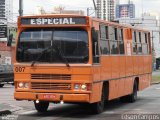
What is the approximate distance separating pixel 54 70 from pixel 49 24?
142 centimetres

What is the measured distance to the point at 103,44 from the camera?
1719 centimetres

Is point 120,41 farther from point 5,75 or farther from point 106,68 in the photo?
point 5,75

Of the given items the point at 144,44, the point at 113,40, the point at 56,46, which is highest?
the point at 113,40

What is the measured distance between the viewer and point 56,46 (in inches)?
619

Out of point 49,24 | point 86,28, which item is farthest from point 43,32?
point 86,28

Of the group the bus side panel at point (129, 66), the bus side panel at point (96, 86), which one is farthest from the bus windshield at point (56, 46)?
the bus side panel at point (129, 66)

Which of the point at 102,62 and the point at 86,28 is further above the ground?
the point at 86,28

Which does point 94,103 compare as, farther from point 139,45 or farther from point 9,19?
point 9,19

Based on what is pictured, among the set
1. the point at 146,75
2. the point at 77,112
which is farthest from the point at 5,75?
the point at 77,112

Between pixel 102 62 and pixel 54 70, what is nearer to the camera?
pixel 54 70

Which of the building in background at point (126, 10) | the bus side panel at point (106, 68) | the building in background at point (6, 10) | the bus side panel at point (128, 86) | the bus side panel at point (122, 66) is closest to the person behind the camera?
the bus side panel at point (106, 68)

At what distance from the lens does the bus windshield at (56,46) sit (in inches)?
613

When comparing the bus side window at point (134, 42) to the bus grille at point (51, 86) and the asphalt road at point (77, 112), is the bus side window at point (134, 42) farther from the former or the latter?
the bus grille at point (51, 86)

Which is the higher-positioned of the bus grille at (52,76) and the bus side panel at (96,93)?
the bus grille at (52,76)
